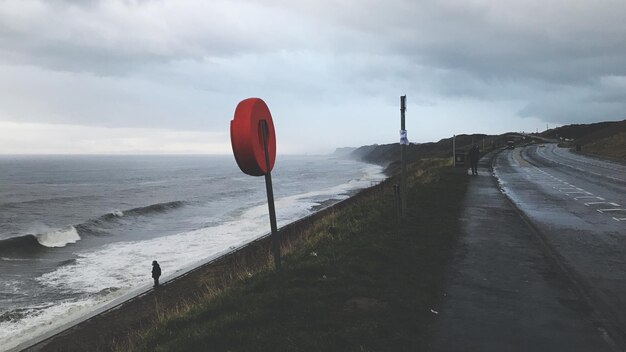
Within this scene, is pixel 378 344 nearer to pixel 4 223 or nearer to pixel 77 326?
pixel 77 326

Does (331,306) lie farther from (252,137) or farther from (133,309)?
(133,309)

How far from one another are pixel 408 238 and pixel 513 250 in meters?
2.32

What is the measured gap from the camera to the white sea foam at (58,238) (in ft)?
87.0

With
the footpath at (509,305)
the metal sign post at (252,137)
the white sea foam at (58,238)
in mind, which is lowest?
the white sea foam at (58,238)

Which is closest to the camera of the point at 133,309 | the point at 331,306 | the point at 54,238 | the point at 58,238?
the point at 331,306

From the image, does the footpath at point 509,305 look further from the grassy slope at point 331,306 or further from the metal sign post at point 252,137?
the metal sign post at point 252,137

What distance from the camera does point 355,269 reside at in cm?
792

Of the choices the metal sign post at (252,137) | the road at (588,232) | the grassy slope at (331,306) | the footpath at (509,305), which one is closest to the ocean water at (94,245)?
the grassy slope at (331,306)

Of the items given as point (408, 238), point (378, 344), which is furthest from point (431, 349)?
point (408, 238)

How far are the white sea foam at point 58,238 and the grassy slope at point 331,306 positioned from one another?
75.1ft

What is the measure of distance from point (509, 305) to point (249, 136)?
4.61m

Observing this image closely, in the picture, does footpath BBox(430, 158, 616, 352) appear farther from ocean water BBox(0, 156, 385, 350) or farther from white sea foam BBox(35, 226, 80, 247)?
white sea foam BBox(35, 226, 80, 247)

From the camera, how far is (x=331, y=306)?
6180mm

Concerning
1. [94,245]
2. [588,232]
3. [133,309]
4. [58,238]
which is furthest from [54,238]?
[588,232]
